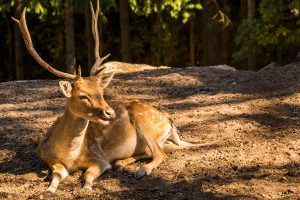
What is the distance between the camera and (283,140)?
7.48 meters

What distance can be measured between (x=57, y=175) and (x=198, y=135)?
7.19 feet

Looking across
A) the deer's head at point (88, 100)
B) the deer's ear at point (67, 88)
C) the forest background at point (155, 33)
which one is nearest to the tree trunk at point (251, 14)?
the forest background at point (155, 33)

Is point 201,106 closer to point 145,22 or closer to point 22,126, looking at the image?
point 22,126

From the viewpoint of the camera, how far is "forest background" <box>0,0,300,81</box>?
48.2 ft

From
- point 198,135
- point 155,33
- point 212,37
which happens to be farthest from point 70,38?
point 198,135

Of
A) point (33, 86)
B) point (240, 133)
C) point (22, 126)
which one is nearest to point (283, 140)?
point (240, 133)

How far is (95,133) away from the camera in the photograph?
6.90 meters

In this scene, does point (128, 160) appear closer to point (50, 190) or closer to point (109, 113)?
point (109, 113)

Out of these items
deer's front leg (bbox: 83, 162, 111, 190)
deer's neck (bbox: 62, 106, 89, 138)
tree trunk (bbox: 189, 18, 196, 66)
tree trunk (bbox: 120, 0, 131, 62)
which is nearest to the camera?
deer's front leg (bbox: 83, 162, 111, 190)

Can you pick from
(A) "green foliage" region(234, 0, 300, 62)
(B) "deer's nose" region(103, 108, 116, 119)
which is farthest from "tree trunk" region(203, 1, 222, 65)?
(B) "deer's nose" region(103, 108, 116, 119)

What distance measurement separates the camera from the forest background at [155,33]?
579 inches

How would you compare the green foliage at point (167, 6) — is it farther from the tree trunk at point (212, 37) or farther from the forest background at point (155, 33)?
the tree trunk at point (212, 37)

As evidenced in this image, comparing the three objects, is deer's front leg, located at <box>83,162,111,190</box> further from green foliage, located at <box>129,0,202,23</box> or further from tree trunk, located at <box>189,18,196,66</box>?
tree trunk, located at <box>189,18,196,66</box>

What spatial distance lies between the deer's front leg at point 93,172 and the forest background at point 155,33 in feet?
25.9
